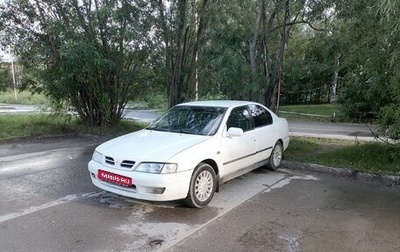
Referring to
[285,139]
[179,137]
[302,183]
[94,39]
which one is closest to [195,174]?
[179,137]

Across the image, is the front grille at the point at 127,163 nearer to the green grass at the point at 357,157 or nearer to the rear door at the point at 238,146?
the rear door at the point at 238,146

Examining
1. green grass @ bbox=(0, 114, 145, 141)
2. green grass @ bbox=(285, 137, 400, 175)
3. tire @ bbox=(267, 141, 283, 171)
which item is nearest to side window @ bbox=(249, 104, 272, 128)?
tire @ bbox=(267, 141, 283, 171)

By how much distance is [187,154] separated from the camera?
450cm

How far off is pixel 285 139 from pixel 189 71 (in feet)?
14.5

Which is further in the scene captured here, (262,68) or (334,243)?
(262,68)

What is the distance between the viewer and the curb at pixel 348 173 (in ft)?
20.1

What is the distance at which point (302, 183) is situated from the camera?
6.04 m

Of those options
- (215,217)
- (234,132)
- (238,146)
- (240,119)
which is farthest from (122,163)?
(240,119)

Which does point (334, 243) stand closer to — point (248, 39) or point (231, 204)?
point (231, 204)

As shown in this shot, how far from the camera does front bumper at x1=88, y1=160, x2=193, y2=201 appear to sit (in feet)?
14.0

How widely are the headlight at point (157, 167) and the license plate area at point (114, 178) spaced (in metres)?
0.20

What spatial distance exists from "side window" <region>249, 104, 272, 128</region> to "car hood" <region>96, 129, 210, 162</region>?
1.51 m

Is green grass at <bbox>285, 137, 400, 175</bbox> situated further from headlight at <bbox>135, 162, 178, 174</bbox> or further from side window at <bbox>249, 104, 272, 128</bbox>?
headlight at <bbox>135, 162, 178, 174</bbox>

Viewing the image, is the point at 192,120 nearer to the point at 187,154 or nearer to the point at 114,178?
the point at 187,154
